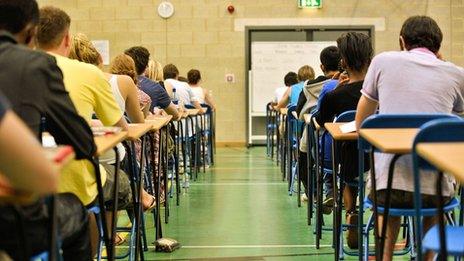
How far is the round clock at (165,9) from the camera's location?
11180mm

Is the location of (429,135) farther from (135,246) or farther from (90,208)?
(135,246)

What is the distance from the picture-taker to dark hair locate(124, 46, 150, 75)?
16.9 ft

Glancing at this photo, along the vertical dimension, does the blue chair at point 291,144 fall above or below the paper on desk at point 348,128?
below

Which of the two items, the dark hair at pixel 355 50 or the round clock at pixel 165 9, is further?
the round clock at pixel 165 9

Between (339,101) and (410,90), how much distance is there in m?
1.09

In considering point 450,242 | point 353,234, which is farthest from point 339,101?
point 450,242

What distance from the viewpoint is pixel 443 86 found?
9.60ft

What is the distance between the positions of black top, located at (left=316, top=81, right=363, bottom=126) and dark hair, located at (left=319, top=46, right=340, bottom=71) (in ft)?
3.17

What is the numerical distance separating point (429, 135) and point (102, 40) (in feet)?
31.5

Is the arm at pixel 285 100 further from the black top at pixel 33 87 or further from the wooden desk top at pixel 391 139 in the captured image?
the black top at pixel 33 87

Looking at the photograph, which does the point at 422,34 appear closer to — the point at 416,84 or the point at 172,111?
the point at 416,84

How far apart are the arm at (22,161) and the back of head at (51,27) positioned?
64.3 inches

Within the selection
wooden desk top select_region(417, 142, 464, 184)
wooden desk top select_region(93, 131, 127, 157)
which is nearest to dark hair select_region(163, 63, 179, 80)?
wooden desk top select_region(93, 131, 127, 157)

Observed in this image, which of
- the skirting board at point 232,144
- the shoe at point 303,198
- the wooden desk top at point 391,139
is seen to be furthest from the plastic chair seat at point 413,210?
the skirting board at point 232,144
